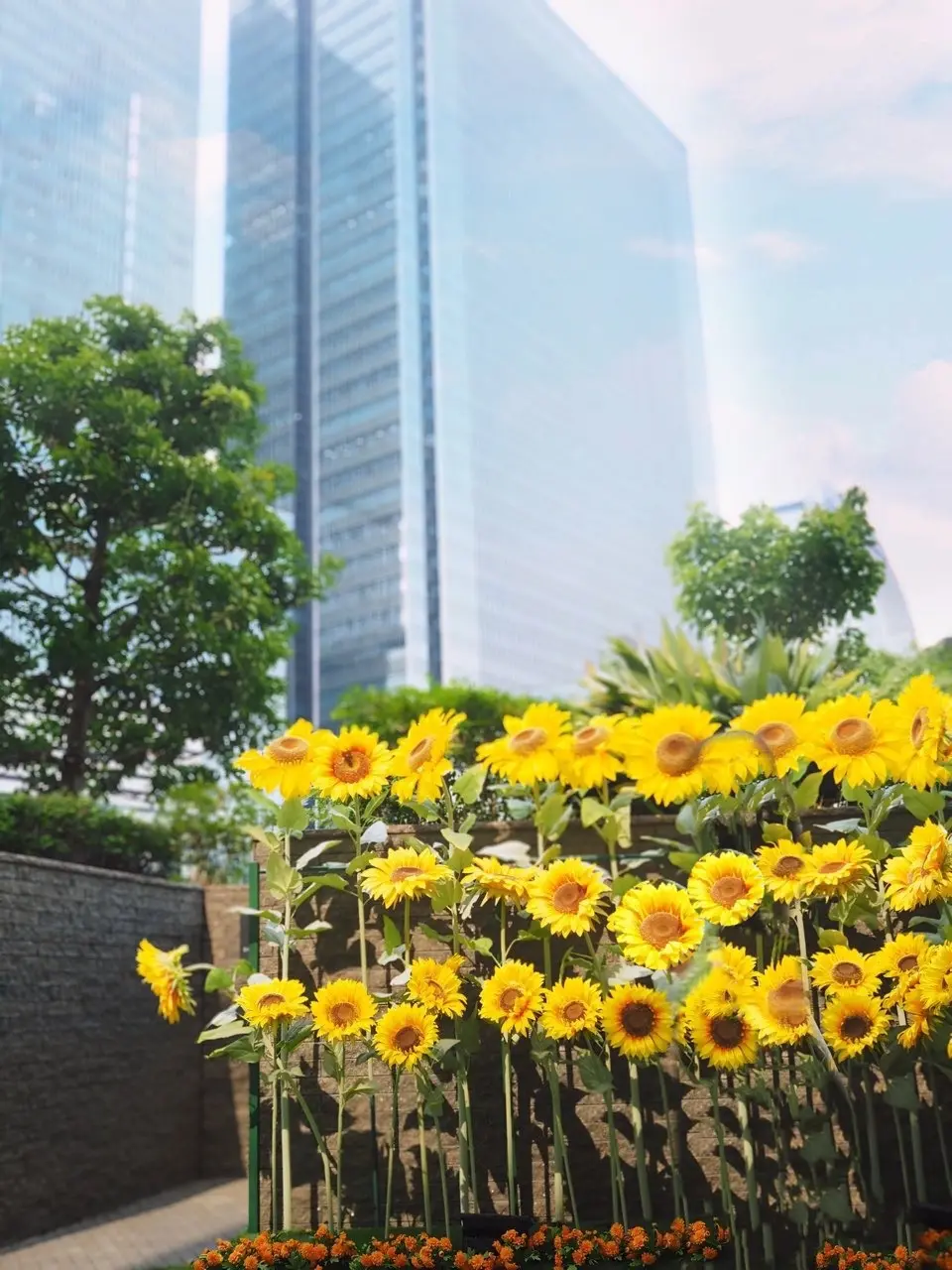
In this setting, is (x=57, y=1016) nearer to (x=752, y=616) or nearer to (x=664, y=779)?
(x=664, y=779)

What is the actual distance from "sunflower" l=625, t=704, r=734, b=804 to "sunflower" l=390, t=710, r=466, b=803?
14.1 inches

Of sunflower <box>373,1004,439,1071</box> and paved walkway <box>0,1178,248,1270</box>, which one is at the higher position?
sunflower <box>373,1004,439,1071</box>

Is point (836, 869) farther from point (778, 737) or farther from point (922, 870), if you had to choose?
point (778, 737)

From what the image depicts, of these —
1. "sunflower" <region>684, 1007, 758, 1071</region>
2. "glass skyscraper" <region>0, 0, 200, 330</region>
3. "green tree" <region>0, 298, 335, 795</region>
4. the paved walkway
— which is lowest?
the paved walkway

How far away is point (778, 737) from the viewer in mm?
1977

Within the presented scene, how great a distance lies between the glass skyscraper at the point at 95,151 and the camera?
25906mm

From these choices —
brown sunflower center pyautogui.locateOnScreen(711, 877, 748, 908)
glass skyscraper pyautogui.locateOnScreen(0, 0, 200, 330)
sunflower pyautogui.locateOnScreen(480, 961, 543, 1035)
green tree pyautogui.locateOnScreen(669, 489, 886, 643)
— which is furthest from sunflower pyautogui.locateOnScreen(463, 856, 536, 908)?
glass skyscraper pyautogui.locateOnScreen(0, 0, 200, 330)

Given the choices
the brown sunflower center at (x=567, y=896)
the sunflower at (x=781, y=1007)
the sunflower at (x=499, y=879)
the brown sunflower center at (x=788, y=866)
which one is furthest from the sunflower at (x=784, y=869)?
the sunflower at (x=499, y=879)

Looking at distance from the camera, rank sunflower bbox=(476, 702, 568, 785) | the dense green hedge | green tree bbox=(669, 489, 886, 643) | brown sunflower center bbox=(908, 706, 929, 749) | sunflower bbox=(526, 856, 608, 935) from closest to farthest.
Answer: brown sunflower center bbox=(908, 706, 929, 749) < sunflower bbox=(526, 856, 608, 935) < sunflower bbox=(476, 702, 568, 785) < the dense green hedge < green tree bbox=(669, 489, 886, 643)

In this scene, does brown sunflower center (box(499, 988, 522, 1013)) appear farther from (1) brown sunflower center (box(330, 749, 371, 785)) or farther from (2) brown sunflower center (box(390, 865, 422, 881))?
(1) brown sunflower center (box(330, 749, 371, 785))

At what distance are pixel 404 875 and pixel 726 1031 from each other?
65 centimetres

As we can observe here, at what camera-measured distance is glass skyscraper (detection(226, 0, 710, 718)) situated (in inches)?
1401

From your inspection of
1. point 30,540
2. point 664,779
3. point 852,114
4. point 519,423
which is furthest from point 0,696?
point 519,423

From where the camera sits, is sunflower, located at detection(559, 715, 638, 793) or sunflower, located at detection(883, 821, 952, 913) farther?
sunflower, located at detection(559, 715, 638, 793)
